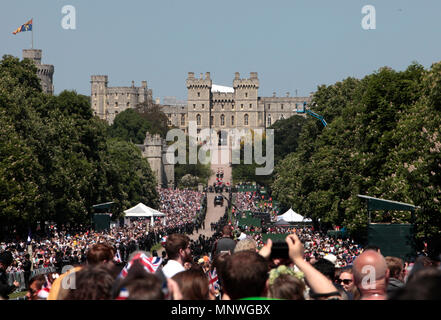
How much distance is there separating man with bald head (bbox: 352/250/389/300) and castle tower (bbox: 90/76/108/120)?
183828mm

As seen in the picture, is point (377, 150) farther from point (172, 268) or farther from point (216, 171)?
point (216, 171)

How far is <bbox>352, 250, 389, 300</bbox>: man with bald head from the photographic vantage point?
6.39 meters

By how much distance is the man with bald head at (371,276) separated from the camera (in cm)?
639

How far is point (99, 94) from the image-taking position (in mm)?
189375

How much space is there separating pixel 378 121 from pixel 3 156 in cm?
1646

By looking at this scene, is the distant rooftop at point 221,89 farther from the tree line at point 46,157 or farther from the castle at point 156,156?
the tree line at point 46,157

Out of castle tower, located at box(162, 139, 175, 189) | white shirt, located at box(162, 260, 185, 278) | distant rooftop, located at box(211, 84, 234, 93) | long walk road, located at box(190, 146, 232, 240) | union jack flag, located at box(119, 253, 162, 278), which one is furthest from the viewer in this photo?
distant rooftop, located at box(211, 84, 234, 93)

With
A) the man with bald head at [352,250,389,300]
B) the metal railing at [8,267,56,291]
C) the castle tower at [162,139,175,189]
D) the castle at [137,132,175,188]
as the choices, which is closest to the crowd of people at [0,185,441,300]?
the man with bald head at [352,250,389,300]

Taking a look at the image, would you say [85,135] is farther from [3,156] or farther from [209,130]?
[209,130]

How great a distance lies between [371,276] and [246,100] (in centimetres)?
17555

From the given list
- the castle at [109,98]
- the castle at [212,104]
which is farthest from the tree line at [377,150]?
the castle at [109,98]

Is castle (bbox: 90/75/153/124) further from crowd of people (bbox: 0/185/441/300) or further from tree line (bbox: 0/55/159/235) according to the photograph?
crowd of people (bbox: 0/185/441/300)

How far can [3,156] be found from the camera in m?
38.9
